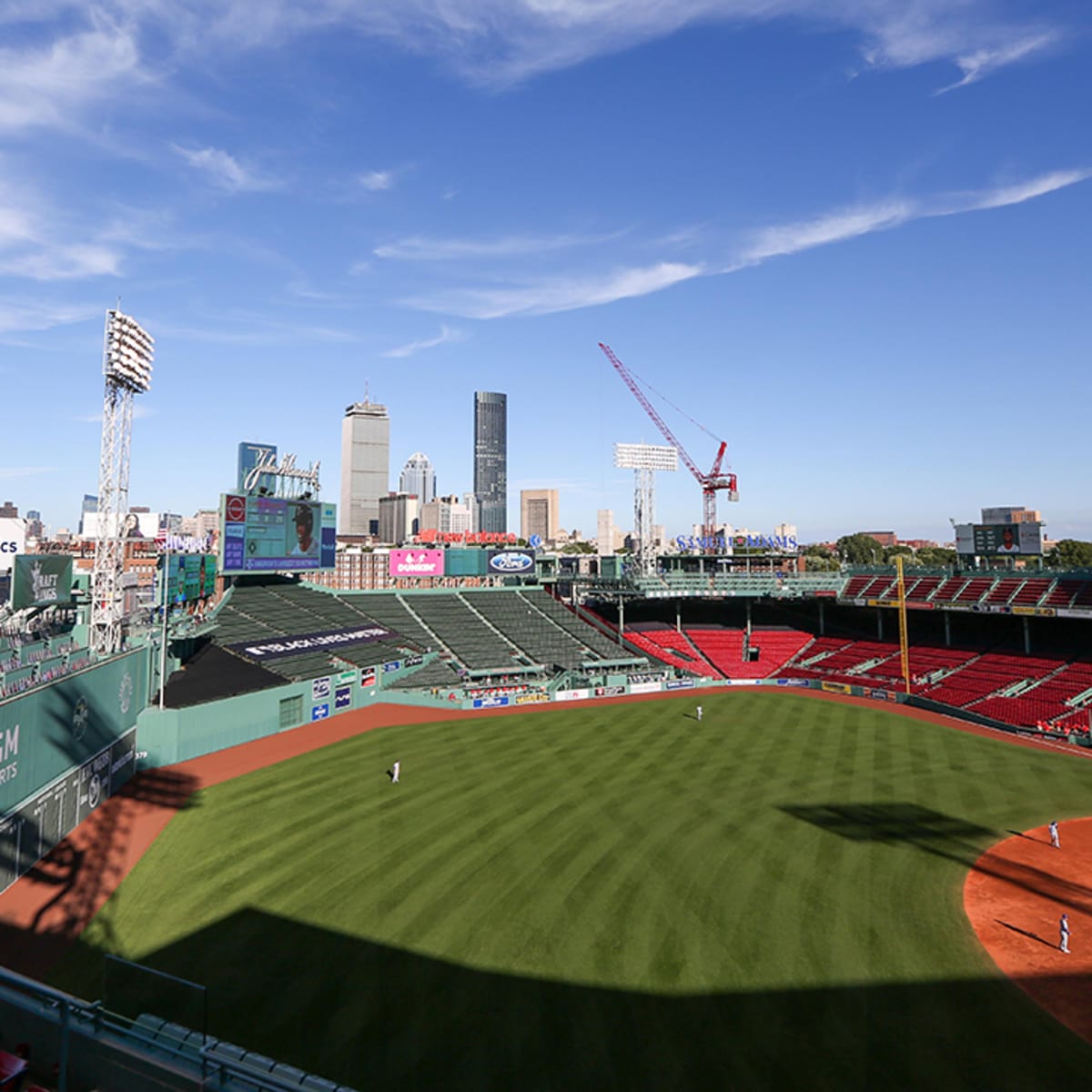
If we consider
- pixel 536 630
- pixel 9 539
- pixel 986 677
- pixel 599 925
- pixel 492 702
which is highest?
pixel 9 539

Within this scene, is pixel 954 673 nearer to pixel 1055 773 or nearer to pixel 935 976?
pixel 1055 773

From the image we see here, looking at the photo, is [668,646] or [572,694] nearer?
[572,694]

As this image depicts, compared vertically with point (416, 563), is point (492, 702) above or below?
below

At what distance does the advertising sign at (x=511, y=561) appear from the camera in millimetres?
84062

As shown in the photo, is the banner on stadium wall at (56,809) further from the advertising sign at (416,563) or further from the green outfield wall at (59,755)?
the advertising sign at (416,563)

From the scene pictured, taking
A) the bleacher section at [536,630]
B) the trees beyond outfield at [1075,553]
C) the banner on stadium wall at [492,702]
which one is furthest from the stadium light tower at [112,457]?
the trees beyond outfield at [1075,553]

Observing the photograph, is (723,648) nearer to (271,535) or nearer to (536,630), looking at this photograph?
(536,630)

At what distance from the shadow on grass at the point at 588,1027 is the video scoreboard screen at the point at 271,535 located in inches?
1860

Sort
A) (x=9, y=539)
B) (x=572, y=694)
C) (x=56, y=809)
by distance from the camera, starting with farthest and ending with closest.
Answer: (x=572, y=694)
(x=9, y=539)
(x=56, y=809)

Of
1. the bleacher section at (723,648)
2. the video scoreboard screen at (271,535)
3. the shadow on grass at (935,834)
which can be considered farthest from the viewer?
the bleacher section at (723,648)

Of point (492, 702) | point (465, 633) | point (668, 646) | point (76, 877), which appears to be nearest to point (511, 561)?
point (465, 633)

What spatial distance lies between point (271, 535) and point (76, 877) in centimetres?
4419

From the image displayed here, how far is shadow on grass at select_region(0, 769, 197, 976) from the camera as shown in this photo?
19.5 meters

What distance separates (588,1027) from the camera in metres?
16.6
